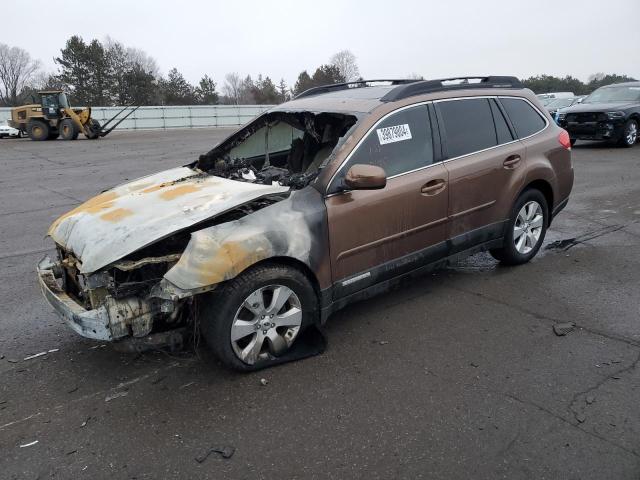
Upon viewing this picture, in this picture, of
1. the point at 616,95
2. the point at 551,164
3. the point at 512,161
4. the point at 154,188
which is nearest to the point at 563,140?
the point at 551,164

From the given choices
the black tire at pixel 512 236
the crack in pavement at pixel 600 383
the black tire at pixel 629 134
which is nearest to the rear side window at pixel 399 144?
the black tire at pixel 512 236

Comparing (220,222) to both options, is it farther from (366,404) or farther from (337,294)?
(366,404)

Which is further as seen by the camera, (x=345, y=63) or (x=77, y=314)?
(x=345, y=63)

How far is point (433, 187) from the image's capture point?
4035 millimetres

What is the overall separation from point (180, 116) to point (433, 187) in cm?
3800

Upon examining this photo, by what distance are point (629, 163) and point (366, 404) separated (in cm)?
1195

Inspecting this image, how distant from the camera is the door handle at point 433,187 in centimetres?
398

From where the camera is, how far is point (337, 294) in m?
3.62

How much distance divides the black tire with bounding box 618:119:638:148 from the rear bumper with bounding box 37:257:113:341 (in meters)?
15.7

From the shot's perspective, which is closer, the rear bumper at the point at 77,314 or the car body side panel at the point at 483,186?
the rear bumper at the point at 77,314

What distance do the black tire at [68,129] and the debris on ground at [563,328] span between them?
2568cm

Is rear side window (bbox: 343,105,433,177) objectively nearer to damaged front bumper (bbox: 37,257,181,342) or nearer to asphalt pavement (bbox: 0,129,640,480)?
asphalt pavement (bbox: 0,129,640,480)

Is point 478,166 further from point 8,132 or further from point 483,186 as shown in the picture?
point 8,132

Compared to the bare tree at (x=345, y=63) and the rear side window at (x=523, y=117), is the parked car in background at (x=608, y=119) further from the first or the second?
the bare tree at (x=345, y=63)
